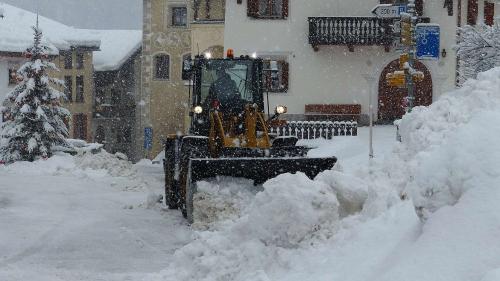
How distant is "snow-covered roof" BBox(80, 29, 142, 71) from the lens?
51625 mm

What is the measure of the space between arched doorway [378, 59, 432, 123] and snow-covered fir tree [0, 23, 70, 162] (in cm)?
1192

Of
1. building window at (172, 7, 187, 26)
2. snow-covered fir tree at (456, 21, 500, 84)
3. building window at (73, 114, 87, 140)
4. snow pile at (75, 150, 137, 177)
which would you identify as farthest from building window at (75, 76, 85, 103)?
snow-covered fir tree at (456, 21, 500, 84)

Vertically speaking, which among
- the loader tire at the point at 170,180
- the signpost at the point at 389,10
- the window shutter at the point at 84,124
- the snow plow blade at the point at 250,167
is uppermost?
the signpost at the point at 389,10

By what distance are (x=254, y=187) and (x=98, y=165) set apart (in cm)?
1295

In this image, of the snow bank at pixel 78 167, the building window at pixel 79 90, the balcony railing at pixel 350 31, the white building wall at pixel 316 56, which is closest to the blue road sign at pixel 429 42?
the snow bank at pixel 78 167

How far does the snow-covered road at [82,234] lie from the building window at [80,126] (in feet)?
109

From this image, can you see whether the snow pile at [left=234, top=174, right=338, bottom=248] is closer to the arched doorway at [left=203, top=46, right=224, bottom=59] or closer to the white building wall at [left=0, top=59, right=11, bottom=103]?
the arched doorway at [left=203, top=46, right=224, bottom=59]

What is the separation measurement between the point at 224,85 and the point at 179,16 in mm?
32249

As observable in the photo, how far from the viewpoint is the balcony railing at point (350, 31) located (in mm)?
28094

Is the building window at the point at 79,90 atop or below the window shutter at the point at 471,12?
below

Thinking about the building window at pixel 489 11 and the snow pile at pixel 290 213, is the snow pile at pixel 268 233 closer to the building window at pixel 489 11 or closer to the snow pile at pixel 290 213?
the snow pile at pixel 290 213

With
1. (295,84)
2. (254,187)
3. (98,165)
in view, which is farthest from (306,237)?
(295,84)

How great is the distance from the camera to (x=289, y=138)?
12.9 meters

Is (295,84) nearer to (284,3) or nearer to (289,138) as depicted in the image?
(284,3)
